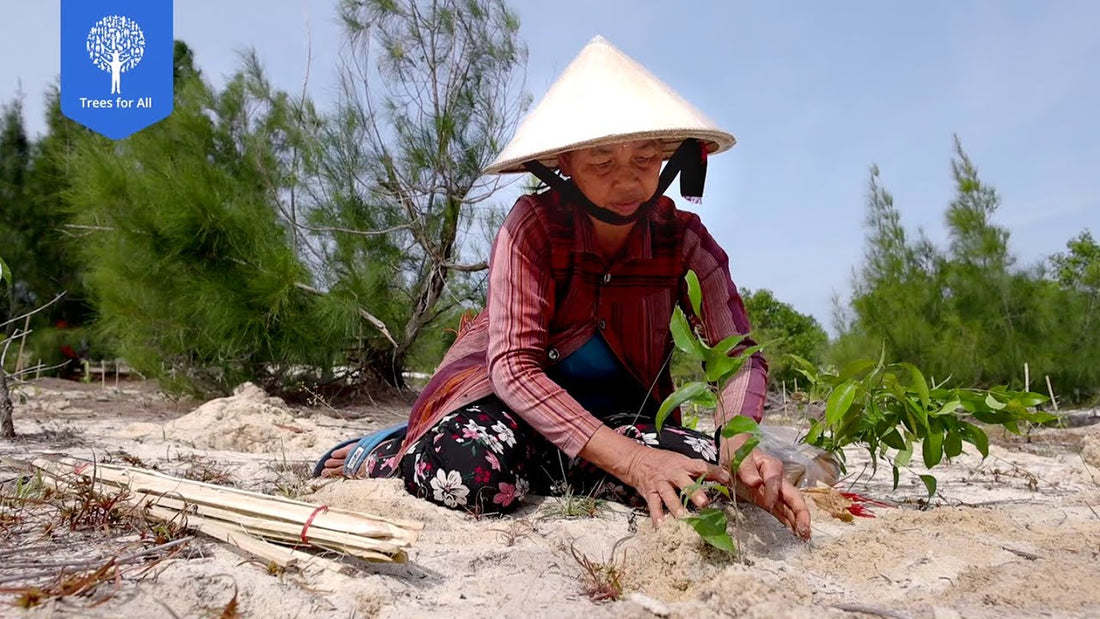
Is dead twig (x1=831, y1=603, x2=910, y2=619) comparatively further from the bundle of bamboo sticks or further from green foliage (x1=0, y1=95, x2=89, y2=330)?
green foliage (x1=0, y1=95, x2=89, y2=330)

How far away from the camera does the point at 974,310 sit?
7.32 meters

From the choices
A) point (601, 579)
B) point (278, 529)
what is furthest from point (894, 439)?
point (278, 529)

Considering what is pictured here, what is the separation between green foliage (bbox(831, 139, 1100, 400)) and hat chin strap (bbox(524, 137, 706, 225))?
240 inches

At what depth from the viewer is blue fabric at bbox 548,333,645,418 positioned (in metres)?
1.96

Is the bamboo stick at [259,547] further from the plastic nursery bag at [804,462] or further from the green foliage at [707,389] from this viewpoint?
the plastic nursery bag at [804,462]

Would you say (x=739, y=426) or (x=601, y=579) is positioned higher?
(x=739, y=426)

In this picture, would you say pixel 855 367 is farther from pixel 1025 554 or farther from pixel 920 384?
pixel 1025 554

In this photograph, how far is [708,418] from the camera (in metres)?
5.33

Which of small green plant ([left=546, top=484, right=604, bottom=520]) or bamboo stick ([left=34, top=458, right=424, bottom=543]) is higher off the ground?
bamboo stick ([left=34, top=458, right=424, bottom=543])

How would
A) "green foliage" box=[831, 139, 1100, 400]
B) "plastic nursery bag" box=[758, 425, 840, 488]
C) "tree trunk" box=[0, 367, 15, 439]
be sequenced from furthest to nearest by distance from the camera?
"green foliage" box=[831, 139, 1100, 400]
"tree trunk" box=[0, 367, 15, 439]
"plastic nursery bag" box=[758, 425, 840, 488]

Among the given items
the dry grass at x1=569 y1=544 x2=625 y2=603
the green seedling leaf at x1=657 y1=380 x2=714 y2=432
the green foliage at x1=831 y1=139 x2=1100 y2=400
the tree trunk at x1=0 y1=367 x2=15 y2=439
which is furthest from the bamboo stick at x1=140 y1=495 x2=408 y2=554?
the green foliage at x1=831 y1=139 x2=1100 y2=400

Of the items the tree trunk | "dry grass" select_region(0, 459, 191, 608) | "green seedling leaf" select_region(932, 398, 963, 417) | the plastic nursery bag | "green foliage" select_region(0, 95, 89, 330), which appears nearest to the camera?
"dry grass" select_region(0, 459, 191, 608)

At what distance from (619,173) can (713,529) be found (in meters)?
0.81

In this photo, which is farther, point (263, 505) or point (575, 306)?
→ point (575, 306)
